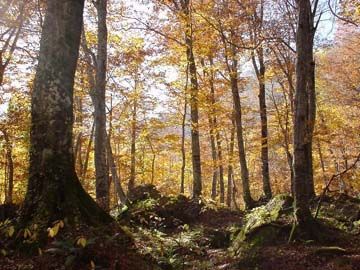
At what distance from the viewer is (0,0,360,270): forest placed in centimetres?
561

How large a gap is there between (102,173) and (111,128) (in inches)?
492

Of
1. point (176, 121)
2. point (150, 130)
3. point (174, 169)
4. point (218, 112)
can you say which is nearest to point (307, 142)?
point (218, 112)

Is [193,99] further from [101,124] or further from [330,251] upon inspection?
[330,251]

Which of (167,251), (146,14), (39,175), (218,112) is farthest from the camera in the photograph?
(218,112)

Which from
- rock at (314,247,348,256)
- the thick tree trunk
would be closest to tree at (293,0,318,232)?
rock at (314,247,348,256)

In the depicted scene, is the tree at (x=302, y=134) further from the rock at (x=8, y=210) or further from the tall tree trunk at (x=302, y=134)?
the rock at (x=8, y=210)

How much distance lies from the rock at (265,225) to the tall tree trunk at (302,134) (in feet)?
2.02

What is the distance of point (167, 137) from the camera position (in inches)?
896

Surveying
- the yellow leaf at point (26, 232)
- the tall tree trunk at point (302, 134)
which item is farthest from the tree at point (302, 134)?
the yellow leaf at point (26, 232)

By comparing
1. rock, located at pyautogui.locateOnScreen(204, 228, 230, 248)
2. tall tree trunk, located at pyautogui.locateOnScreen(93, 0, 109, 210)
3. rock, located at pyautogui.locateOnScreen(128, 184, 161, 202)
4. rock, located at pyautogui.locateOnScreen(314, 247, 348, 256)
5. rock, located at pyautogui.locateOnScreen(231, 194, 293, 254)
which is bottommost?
rock, located at pyautogui.locateOnScreen(204, 228, 230, 248)

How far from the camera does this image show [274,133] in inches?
936

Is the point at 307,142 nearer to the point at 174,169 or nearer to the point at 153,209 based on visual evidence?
the point at 153,209

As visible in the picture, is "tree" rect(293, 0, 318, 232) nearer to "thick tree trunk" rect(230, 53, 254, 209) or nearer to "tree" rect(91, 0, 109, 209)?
"tree" rect(91, 0, 109, 209)

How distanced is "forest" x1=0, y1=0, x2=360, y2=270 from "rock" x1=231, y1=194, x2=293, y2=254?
0.04 meters
